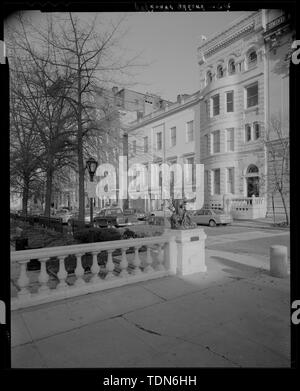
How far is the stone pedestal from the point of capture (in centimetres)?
588

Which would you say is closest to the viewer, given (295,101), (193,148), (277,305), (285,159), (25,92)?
(295,101)

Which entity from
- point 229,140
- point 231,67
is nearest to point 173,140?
point 229,140

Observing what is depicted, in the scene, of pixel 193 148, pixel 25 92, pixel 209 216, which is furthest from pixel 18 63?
pixel 193 148

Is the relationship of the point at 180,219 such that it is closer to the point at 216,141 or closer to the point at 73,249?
the point at 73,249

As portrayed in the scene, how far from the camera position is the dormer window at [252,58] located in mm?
22602

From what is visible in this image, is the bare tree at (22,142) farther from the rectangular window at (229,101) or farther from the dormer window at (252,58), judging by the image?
the dormer window at (252,58)

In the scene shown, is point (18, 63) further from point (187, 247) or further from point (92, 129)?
point (187, 247)

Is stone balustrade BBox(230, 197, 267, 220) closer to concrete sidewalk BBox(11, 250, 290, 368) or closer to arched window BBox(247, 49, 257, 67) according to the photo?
arched window BBox(247, 49, 257, 67)

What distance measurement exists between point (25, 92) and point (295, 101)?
405 inches

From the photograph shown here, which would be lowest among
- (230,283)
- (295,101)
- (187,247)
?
(230,283)

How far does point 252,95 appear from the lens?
23766 mm

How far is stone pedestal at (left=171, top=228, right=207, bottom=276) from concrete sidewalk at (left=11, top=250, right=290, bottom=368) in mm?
695

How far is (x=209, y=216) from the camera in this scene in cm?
2117

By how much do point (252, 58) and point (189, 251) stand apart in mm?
23406
